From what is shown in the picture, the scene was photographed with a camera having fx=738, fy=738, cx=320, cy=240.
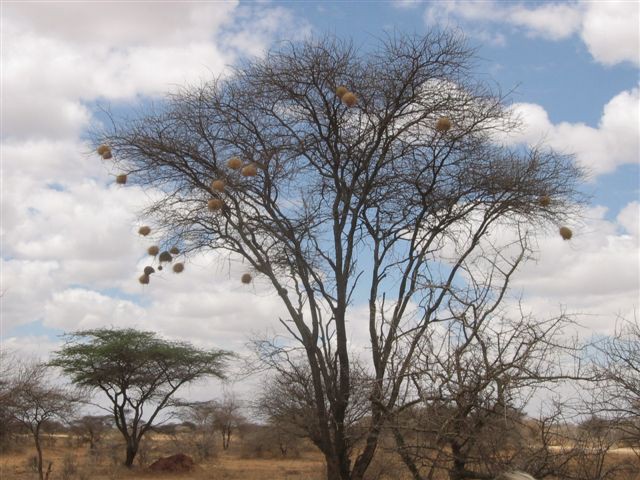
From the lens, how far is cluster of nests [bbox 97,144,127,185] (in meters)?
10.1

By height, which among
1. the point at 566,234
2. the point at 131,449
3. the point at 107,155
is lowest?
the point at 131,449

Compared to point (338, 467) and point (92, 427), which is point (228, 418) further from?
point (338, 467)

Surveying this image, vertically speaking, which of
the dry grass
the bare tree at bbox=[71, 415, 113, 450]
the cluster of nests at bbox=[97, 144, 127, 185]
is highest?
the cluster of nests at bbox=[97, 144, 127, 185]

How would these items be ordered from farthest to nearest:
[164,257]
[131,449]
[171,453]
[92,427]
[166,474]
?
1. [92,427]
2. [171,453]
3. [131,449]
4. [166,474]
5. [164,257]

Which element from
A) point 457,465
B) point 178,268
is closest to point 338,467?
point 178,268

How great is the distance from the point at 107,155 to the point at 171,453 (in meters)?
29.2

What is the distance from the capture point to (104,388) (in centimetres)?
2931

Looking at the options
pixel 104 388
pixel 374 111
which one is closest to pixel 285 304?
pixel 374 111

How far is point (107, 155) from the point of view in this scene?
10.1 metres

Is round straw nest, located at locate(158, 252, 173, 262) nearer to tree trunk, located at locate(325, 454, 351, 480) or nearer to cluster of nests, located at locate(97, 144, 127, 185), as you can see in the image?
cluster of nests, located at locate(97, 144, 127, 185)

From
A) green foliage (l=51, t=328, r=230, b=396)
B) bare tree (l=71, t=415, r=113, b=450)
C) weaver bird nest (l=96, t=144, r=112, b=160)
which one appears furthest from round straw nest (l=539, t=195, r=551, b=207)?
bare tree (l=71, t=415, r=113, b=450)

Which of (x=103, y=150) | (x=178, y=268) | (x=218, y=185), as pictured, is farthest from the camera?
(x=178, y=268)

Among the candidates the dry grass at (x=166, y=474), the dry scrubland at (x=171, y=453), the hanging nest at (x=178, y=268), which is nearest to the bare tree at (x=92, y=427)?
the dry scrubland at (x=171, y=453)

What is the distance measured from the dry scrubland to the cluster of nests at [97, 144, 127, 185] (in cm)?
561
